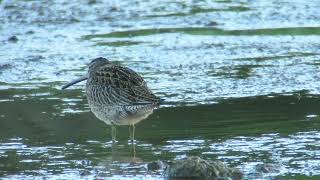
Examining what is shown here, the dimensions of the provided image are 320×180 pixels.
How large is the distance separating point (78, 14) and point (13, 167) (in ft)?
40.9

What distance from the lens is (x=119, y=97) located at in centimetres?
1097

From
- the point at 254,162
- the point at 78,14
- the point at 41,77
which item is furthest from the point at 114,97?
the point at 78,14

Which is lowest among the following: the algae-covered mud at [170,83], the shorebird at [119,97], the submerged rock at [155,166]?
the algae-covered mud at [170,83]

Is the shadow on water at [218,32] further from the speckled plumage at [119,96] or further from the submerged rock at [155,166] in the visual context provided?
the submerged rock at [155,166]

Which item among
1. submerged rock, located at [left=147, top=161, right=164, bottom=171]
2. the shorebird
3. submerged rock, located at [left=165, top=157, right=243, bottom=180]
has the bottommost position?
submerged rock, located at [left=147, top=161, right=164, bottom=171]

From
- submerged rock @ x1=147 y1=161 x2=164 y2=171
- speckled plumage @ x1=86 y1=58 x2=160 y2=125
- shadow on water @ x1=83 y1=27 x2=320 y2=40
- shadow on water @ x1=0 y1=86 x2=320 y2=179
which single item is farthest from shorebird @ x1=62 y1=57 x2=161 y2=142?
shadow on water @ x1=83 y1=27 x2=320 y2=40

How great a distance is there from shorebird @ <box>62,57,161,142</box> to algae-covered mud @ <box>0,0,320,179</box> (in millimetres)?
262

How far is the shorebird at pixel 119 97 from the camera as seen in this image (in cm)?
1079

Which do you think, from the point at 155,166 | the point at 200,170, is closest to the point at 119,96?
the point at 155,166

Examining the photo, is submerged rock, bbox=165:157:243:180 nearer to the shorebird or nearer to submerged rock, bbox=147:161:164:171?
submerged rock, bbox=147:161:164:171

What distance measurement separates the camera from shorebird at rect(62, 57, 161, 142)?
425 inches

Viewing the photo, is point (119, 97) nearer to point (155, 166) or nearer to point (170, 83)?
point (155, 166)

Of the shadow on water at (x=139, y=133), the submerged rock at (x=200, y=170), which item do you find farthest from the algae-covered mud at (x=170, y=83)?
the submerged rock at (x=200, y=170)

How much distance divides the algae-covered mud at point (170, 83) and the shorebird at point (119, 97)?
262mm
